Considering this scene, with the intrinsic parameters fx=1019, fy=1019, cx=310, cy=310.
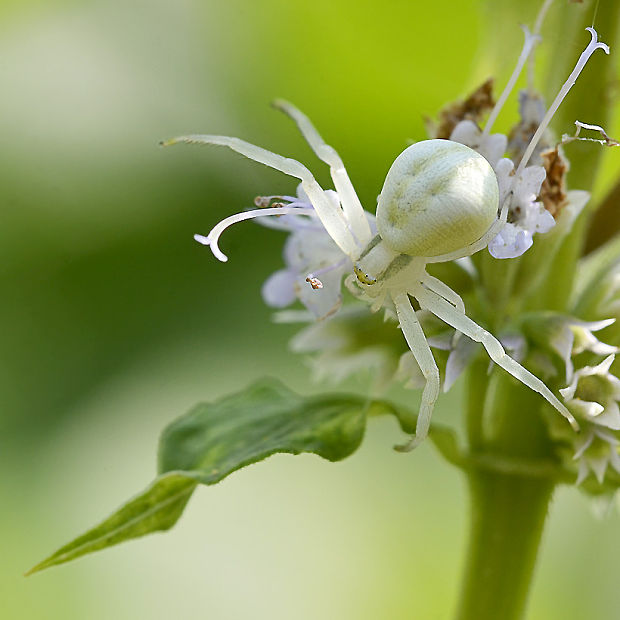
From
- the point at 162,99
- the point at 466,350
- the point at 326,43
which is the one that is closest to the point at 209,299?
the point at 162,99

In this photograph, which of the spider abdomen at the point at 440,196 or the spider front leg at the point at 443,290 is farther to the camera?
the spider front leg at the point at 443,290

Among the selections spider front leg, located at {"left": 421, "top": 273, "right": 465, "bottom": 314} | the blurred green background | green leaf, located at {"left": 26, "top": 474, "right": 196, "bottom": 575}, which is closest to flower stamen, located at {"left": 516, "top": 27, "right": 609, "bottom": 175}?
spider front leg, located at {"left": 421, "top": 273, "right": 465, "bottom": 314}

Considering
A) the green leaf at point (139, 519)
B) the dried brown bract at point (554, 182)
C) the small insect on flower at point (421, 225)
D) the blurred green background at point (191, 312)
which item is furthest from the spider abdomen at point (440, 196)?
the blurred green background at point (191, 312)

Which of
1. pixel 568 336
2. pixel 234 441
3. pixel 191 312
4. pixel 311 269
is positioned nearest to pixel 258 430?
pixel 234 441

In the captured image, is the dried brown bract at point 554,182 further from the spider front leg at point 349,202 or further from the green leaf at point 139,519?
the green leaf at point 139,519

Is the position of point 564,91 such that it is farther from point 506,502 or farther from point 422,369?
point 506,502

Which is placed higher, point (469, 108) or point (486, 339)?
point (469, 108)
